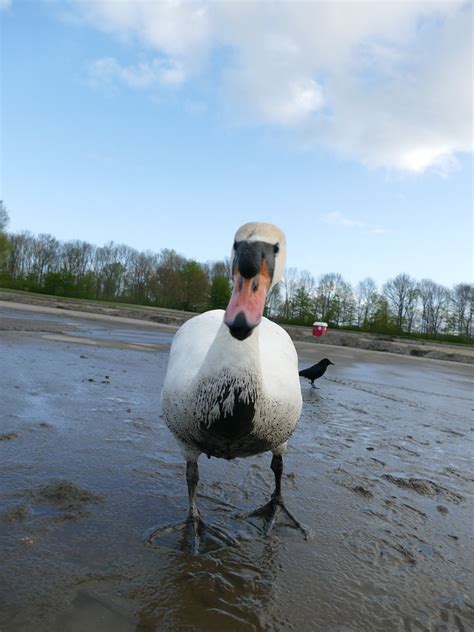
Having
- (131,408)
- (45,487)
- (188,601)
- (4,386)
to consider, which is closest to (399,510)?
(188,601)

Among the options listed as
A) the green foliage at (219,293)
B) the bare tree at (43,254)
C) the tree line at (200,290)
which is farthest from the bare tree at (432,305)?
the bare tree at (43,254)

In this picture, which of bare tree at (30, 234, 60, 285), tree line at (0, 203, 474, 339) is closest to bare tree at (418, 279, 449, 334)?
tree line at (0, 203, 474, 339)

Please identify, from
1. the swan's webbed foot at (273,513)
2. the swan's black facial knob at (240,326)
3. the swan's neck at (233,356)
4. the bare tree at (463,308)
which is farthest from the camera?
the bare tree at (463,308)

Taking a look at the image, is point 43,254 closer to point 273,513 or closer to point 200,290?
point 200,290

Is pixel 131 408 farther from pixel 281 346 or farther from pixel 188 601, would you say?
pixel 188 601

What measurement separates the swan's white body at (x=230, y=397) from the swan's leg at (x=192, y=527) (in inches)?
6.8

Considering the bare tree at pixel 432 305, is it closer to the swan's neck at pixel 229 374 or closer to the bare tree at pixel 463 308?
the bare tree at pixel 463 308

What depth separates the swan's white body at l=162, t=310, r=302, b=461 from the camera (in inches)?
97.6

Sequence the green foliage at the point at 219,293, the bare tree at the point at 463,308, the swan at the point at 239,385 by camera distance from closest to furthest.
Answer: the swan at the point at 239,385 < the green foliage at the point at 219,293 < the bare tree at the point at 463,308

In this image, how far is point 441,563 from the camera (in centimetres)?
292

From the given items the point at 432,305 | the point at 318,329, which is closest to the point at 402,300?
the point at 432,305

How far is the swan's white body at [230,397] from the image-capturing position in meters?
2.48

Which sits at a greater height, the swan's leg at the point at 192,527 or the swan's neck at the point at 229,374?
the swan's neck at the point at 229,374

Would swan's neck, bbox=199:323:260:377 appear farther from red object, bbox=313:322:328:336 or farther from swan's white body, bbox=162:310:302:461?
red object, bbox=313:322:328:336
